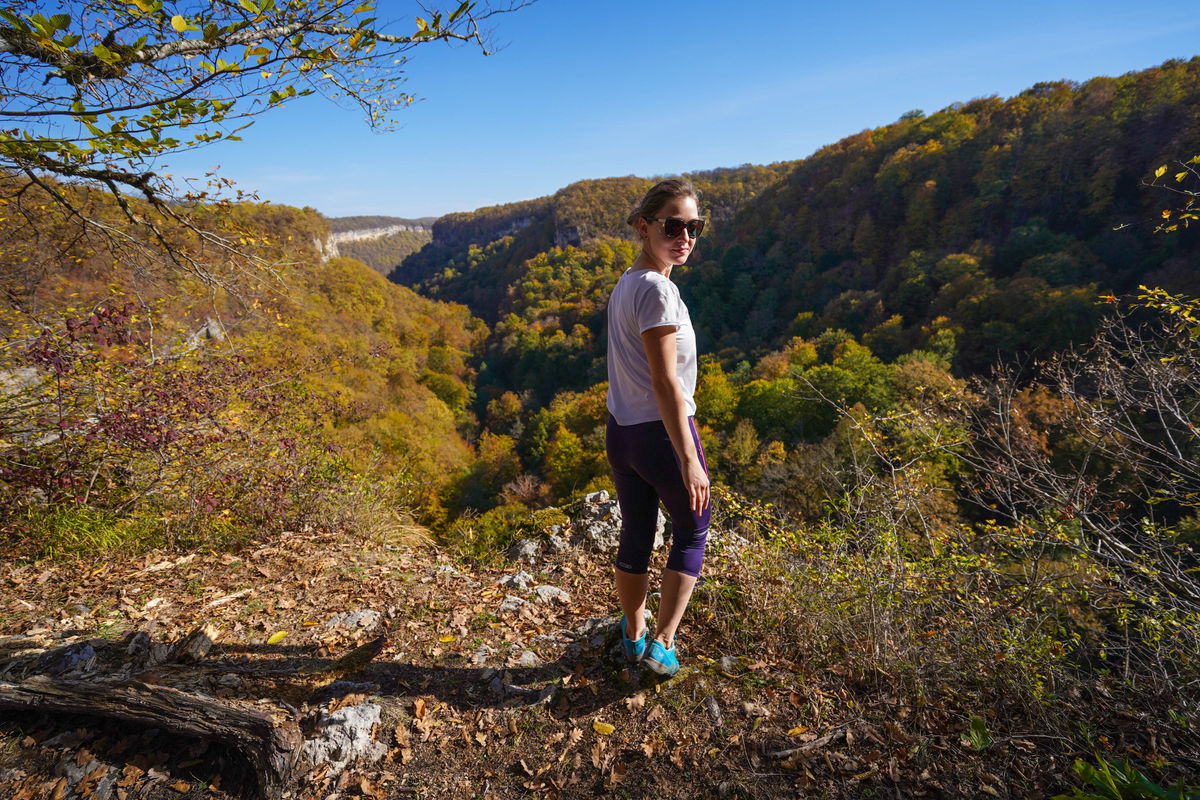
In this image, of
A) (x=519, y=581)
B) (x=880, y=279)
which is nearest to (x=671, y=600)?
(x=519, y=581)

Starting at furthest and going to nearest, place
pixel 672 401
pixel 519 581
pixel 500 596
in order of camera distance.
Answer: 1. pixel 519 581
2. pixel 500 596
3. pixel 672 401

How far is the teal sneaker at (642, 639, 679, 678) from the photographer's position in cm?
219

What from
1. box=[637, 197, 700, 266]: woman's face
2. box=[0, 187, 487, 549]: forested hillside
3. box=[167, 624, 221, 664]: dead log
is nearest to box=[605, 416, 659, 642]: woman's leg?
box=[637, 197, 700, 266]: woman's face

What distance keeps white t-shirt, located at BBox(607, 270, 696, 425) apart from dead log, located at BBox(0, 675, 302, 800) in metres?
1.69

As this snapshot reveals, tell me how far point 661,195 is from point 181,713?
2.60m

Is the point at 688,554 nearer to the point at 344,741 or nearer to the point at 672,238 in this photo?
the point at 672,238

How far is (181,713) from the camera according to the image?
6.01 ft

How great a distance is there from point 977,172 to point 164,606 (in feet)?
189

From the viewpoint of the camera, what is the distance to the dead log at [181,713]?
1.75m

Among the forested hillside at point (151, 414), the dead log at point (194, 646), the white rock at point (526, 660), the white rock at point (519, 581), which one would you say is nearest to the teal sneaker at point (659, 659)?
the white rock at point (526, 660)

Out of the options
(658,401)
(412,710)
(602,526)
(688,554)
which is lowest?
(602,526)

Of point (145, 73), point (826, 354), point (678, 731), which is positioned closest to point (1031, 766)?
point (678, 731)

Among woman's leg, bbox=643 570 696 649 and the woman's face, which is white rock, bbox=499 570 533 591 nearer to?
woman's leg, bbox=643 570 696 649

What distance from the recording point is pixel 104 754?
5.91 ft
